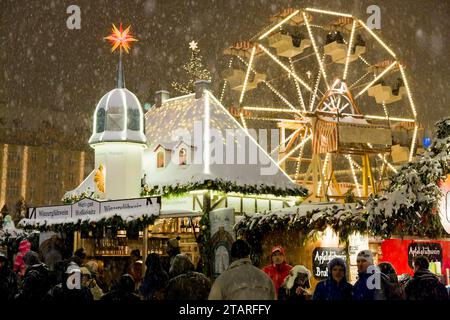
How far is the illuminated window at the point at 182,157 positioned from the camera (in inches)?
669

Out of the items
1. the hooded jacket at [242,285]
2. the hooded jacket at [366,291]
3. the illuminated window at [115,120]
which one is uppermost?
the illuminated window at [115,120]

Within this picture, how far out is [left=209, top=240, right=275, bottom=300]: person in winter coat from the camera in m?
5.29

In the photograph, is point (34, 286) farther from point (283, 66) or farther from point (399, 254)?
point (283, 66)

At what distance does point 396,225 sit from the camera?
413 inches

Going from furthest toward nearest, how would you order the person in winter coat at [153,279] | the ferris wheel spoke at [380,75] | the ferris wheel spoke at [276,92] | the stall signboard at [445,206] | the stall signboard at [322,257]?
the ferris wheel spoke at [380,75]
the ferris wheel spoke at [276,92]
the stall signboard at [322,257]
the stall signboard at [445,206]
the person in winter coat at [153,279]

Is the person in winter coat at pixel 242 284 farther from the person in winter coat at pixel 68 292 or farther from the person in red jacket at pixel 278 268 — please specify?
the person in red jacket at pixel 278 268

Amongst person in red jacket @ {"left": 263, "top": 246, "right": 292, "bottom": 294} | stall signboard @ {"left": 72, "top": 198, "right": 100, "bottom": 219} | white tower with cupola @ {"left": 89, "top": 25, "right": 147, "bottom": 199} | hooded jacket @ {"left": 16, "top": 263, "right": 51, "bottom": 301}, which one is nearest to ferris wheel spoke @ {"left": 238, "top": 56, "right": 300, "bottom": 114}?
white tower with cupola @ {"left": 89, "top": 25, "right": 147, "bottom": 199}

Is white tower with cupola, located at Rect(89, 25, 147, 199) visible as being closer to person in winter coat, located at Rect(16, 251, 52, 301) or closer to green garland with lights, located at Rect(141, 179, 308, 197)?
green garland with lights, located at Rect(141, 179, 308, 197)

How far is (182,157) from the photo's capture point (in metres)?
17.1

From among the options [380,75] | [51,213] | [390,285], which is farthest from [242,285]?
[380,75]

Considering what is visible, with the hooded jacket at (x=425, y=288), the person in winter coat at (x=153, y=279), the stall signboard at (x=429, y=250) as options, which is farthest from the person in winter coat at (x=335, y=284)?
the stall signboard at (x=429, y=250)

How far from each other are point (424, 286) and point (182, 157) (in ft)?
35.6

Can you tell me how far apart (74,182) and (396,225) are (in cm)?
6824

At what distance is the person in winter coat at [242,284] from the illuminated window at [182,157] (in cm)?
1139
